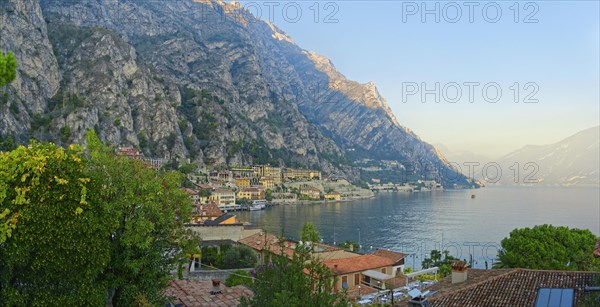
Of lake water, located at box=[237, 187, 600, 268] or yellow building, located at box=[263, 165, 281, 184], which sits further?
yellow building, located at box=[263, 165, 281, 184]

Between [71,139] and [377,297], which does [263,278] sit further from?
[71,139]

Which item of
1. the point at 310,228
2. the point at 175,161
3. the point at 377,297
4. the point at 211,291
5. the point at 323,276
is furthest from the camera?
the point at 175,161

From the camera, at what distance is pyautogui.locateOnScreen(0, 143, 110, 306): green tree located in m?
11.0

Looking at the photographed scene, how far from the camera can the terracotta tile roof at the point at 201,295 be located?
16.0 metres

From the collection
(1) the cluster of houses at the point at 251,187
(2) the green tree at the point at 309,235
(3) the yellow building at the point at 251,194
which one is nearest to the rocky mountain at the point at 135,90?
(1) the cluster of houses at the point at 251,187

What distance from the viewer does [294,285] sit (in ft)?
26.1

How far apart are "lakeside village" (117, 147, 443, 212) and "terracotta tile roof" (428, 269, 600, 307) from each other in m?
88.1

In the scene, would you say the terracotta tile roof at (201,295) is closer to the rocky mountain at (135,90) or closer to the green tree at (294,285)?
the green tree at (294,285)

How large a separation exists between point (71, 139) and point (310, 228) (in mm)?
107803

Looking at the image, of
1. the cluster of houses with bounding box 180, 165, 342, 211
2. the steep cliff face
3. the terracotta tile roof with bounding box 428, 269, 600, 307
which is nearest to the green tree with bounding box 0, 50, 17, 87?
the terracotta tile roof with bounding box 428, 269, 600, 307

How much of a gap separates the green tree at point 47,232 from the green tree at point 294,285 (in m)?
5.65

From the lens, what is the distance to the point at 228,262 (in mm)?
29688

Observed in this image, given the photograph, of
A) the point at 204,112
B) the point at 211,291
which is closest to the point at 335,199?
the point at 204,112

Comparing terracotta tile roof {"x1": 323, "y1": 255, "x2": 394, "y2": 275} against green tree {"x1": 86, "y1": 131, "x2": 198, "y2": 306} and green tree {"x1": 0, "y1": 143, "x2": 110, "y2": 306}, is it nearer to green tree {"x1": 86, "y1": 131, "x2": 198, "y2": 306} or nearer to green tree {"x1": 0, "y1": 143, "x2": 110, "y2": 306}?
green tree {"x1": 86, "y1": 131, "x2": 198, "y2": 306}
